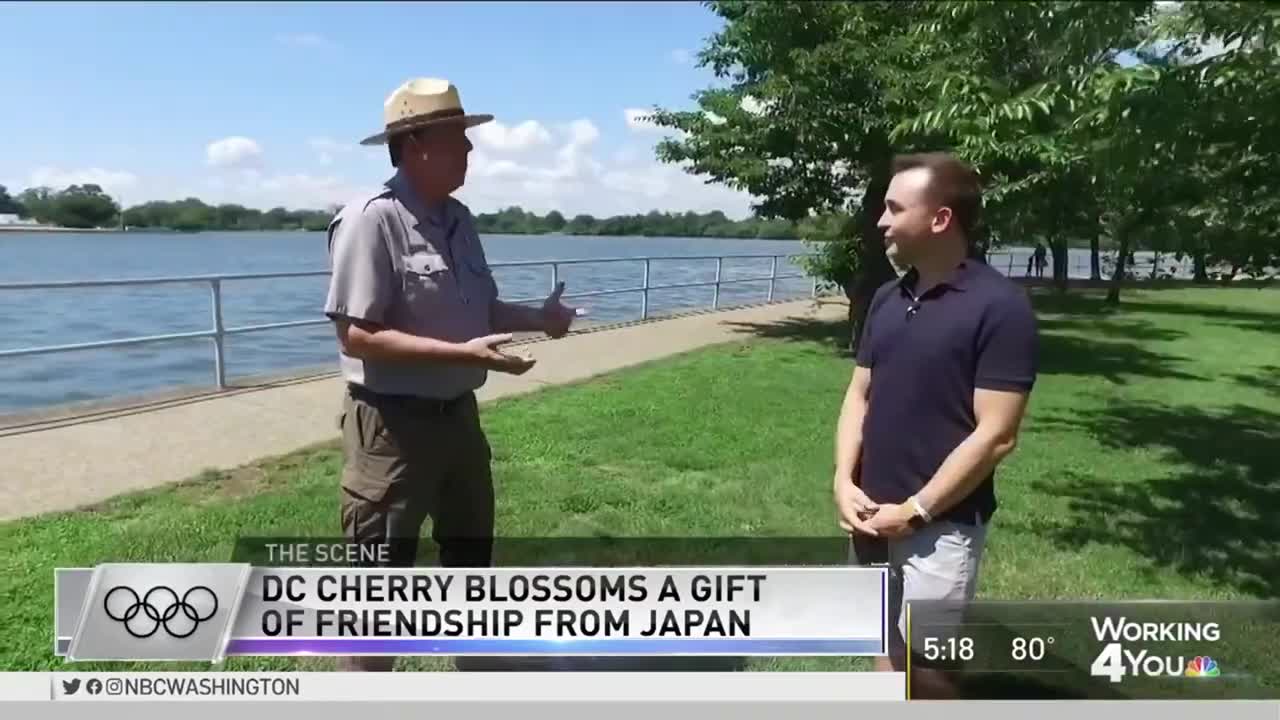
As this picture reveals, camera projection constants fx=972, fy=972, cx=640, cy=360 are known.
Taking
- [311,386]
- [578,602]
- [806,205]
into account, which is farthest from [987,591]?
[806,205]

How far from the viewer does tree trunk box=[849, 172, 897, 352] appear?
11.6 meters

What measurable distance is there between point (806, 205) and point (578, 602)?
A: 10574 millimetres

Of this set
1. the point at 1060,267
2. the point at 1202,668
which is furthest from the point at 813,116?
the point at 1060,267

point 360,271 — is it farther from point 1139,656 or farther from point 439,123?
point 1139,656

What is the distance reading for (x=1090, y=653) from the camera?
293 cm

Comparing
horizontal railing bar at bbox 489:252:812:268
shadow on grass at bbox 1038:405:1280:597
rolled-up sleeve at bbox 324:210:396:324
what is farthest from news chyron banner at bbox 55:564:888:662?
horizontal railing bar at bbox 489:252:812:268

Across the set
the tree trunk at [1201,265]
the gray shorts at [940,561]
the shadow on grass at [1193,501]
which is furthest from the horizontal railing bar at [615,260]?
the gray shorts at [940,561]

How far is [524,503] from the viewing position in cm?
507

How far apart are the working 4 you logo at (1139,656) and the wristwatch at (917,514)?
0.98 meters

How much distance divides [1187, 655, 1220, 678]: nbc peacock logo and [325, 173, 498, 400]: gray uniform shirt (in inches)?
91.7

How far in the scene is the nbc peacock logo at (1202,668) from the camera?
9.70ft

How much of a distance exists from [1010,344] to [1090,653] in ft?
4.16

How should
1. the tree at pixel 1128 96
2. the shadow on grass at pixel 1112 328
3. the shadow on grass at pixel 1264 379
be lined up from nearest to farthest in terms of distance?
the tree at pixel 1128 96 < the shadow on grass at pixel 1264 379 < the shadow on grass at pixel 1112 328

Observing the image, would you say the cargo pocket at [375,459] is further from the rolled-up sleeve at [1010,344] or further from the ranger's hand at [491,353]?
the rolled-up sleeve at [1010,344]
